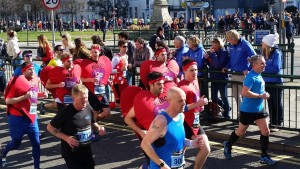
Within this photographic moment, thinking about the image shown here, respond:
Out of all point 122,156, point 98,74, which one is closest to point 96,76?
point 98,74

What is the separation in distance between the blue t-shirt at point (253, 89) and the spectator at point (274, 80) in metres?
1.46

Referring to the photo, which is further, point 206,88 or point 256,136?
point 206,88

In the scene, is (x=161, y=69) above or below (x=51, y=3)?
below

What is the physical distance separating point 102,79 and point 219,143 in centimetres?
245

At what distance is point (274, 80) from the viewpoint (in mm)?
9078

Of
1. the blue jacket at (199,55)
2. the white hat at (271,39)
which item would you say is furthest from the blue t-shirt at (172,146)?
the blue jacket at (199,55)

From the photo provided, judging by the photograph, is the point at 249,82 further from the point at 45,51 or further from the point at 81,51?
the point at 45,51

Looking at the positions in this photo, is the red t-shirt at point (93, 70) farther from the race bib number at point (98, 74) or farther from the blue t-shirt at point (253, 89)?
the blue t-shirt at point (253, 89)

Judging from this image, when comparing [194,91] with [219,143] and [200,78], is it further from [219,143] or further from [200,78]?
[200,78]

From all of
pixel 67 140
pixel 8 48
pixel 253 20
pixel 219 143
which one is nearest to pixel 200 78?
pixel 219 143

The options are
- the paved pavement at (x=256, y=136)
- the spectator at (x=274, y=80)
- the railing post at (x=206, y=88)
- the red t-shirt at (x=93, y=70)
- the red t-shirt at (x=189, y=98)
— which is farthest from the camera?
the railing post at (x=206, y=88)

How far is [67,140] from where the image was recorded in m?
6.19

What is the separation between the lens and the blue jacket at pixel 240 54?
9781mm

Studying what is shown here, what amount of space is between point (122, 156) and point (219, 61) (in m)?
2.95
